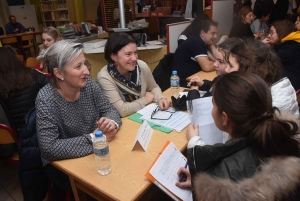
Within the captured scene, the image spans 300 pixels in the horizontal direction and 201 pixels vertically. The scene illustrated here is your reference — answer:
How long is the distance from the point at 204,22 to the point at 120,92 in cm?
144

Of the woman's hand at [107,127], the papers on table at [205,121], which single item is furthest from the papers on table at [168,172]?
the woman's hand at [107,127]

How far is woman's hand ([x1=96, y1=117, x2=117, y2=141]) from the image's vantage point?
1.37 metres

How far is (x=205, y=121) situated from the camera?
141cm

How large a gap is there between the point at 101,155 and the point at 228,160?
571mm

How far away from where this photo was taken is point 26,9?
337 inches

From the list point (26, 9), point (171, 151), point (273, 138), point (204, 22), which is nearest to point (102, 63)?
point (204, 22)

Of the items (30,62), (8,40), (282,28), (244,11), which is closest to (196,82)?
(282,28)

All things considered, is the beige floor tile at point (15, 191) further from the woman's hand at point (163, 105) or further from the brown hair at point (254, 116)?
the brown hair at point (254, 116)

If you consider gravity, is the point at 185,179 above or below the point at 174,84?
below

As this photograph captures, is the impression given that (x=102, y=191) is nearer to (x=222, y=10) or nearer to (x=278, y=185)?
(x=278, y=185)

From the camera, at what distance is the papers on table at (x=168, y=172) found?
107 centimetres

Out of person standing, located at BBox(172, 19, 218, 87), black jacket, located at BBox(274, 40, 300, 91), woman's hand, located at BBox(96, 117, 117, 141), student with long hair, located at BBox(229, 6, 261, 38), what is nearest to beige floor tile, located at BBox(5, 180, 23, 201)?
woman's hand, located at BBox(96, 117, 117, 141)

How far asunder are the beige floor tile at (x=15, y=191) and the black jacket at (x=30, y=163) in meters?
0.68

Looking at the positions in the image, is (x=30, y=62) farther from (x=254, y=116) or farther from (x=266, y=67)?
(x=254, y=116)
